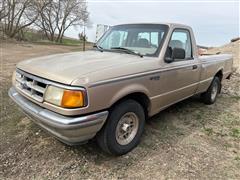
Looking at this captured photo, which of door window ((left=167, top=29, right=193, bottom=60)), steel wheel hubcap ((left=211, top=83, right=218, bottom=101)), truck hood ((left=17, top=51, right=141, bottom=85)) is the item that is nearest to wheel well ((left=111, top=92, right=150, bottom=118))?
truck hood ((left=17, top=51, right=141, bottom=85))

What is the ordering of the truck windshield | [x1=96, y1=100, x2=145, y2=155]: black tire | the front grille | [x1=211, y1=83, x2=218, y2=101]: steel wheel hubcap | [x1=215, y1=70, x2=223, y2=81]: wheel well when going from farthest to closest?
[x1=215, y1=70, x2=223, y2=81]: wheel well < [x1=211, y1=83, x2=218, y2=101]: steel wheel hubcap < the truck windshield < [x1=96, y1=100, x2=145, y2=155]: black tire < the front grille

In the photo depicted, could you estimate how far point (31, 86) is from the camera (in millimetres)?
2826

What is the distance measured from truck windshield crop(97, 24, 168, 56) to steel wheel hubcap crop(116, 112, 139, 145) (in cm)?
103

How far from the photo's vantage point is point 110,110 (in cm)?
281

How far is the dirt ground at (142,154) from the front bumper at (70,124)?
0.55 metres

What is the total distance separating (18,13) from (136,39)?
28704mm

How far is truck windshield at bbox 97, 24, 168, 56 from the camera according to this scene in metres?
3.61

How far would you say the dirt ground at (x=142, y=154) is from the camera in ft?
9.15

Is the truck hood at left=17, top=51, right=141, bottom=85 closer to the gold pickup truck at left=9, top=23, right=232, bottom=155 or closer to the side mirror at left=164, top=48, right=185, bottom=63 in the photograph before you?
the gold pickup truck at left=9, top=23, right=232, bottom=155

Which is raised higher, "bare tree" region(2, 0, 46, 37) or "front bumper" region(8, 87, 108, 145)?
"bare tree" region(2, 0, 46, 37)

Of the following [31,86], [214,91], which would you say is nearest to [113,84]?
→ [31,86]

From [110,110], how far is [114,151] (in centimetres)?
59

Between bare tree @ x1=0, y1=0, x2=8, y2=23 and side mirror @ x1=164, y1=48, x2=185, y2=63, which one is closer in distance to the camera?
side mirror @ x1=164, y1=48, x2=185, y2=63

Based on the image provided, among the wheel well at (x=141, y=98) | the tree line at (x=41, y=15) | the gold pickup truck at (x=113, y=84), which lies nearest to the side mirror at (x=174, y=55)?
the gold pickup truck at (x=113, y=84)
